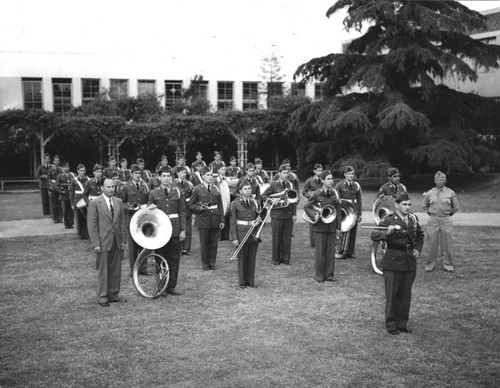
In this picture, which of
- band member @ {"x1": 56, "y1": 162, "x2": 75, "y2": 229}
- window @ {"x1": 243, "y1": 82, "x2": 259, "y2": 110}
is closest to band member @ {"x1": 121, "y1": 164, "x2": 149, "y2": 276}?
band member @ {"x1": 56, "y1": 162, "x2": 75, "y2": 229}

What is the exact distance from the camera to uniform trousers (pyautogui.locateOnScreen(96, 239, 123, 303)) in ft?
31.2

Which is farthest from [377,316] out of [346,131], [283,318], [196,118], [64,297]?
[196,118]

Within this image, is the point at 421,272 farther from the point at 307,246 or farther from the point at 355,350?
the point at 355,350

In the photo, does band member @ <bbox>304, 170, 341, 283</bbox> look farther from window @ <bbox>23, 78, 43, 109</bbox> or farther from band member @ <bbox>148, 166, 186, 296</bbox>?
window @ <bbox>23, 78, 43, 109</bbox>

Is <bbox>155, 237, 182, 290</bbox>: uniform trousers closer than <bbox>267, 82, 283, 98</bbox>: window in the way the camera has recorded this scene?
Yes

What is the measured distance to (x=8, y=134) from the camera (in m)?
32.2

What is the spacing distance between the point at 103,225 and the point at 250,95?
3191 cm

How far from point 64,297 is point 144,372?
3.87m

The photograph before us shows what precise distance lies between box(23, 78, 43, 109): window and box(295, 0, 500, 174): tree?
57.1ft

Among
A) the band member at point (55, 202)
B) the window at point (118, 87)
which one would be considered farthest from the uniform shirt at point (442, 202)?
the window at point (118, 87)

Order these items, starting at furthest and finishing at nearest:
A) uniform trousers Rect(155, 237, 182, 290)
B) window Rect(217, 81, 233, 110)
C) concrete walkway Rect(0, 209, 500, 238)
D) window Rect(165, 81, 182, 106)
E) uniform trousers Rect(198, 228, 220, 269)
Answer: window Rect(217, 81, 233, 110), window Rect(165, 81, 182, 106), concrete walkway Rect(0, 209, 500, 238), uniform trousers Rect(198, 228, 220, 269), uniform trousers Rect(155, 237, 182, 290)

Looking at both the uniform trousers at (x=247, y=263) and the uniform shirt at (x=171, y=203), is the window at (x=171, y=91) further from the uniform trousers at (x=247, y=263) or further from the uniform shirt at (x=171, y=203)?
the uniform trousers at (x=247, y=263)

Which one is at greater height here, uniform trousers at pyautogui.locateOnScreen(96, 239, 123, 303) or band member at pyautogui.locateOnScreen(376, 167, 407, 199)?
band member at pyautogui.locateOnScreen(376, 167, 407, 199)

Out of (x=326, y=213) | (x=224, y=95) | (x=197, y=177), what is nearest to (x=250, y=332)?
(x=326, y=213)
